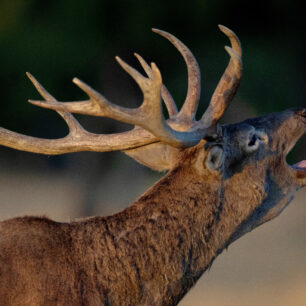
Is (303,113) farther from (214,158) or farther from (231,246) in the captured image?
(231,246)

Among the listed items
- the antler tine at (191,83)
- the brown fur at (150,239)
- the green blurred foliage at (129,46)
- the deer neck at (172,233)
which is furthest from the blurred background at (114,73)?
the deer neck at (172,233)

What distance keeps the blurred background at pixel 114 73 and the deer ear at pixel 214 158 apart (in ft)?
13.4

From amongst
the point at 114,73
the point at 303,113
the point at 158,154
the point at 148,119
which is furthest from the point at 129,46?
the point at 148,119

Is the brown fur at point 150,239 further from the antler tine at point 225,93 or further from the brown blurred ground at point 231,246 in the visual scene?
the brown blurred ground at point 231,246

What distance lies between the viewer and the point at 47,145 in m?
4.45

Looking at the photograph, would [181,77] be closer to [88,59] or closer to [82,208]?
[88,59]

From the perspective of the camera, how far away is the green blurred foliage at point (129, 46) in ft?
31.5

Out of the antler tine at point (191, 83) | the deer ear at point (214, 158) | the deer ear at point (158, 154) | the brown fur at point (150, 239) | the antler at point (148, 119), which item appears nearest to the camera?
the brown fur at point (150, 239)

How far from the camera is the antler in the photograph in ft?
13.1

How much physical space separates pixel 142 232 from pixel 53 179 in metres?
5.45

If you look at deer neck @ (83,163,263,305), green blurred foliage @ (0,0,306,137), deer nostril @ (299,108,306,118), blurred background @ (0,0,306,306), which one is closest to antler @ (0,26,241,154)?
deer neck @ (83,163,263,305)

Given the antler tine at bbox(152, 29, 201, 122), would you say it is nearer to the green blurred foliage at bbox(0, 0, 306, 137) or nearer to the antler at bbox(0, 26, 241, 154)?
the antler at bbox(0, 26, 241, 154)

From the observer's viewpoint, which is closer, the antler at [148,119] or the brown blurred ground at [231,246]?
the antler at [148,119]

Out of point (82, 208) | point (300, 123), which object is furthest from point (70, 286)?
point (82, 208)
